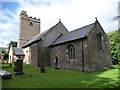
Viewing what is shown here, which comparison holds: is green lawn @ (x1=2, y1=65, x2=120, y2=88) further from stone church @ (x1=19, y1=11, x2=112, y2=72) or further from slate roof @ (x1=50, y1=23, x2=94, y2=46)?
slate roof @ (x1=50, y1=23, x2=94, y2=46)

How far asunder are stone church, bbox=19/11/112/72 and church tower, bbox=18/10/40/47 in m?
13.5

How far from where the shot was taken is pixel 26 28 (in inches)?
1759

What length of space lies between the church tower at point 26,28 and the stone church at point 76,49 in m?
Result: 13.5

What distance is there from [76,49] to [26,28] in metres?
25.7

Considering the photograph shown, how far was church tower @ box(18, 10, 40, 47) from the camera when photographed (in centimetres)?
4409

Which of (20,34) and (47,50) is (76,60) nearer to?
(47,50)

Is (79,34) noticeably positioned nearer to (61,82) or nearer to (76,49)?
(76,49)

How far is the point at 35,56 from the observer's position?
3044 centimetres

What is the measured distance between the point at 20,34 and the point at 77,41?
82.8ft

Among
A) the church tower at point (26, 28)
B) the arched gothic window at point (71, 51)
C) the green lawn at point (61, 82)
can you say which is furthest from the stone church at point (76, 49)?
the church tower at point (26, 28)

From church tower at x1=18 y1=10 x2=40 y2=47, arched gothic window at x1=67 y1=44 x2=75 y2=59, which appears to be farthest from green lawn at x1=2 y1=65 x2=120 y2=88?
church tower at x1=18 y1=10 x2=40 y2=47

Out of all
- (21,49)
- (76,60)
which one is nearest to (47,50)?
(76,60)

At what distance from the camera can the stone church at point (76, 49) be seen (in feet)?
69.7

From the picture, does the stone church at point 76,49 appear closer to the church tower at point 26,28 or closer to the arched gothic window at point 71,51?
the arched gothic window at point 71,51
